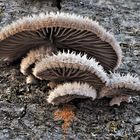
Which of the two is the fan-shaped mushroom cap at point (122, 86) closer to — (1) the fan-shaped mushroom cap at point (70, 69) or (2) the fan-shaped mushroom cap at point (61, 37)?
(1) the fan-shaped mushroom cap at point (70, 69)

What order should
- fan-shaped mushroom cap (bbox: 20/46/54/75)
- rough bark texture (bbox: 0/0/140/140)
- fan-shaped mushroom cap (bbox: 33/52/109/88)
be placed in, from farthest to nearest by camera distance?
fan-shaped mushroom cap (bbox: 20/46/54/75) → rough bark texture (bbox: 0/0/140/140) → fan-shaped mushroom cap (bbox: 33/52/109/88)

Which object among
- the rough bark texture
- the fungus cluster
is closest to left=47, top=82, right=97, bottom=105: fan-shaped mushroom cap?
the fungus cluster

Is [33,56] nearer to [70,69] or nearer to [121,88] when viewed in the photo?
[70,69]

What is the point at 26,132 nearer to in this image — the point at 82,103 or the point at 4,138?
the point at 4,138

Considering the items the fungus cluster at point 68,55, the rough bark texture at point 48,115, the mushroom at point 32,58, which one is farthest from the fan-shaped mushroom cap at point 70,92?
the mushroom at point 32,58

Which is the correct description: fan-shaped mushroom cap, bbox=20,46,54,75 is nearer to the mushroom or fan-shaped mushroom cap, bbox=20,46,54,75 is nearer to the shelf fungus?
the mushroom
